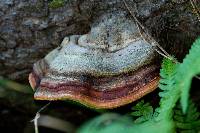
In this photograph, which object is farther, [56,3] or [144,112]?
[56,3]

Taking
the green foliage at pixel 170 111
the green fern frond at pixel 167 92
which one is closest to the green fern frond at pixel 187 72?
the green foliage at pixel 170 111

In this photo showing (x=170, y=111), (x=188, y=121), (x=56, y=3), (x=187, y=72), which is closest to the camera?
(x=187, y=72)

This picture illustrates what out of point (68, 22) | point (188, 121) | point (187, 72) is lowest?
point (188, 121)

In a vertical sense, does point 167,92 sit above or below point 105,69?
above

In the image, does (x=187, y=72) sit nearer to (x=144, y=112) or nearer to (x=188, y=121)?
(x=188, y=121)

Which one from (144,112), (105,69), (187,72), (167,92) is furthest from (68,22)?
(187,72)

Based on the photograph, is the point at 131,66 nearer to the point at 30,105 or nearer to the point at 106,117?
the point at 106,117

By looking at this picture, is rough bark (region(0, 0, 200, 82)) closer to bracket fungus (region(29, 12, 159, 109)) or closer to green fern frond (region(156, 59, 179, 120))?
bracket fungus (region(29, 12, 159, 109))

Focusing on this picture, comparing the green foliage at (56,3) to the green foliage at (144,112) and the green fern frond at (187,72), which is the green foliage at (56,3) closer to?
the green foliage at (144,112)
